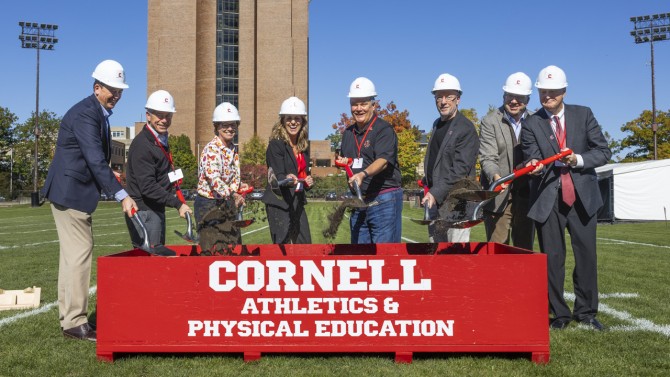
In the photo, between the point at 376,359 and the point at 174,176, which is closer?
→ the point at 376,359

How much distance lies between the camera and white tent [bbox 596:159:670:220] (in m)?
26.4

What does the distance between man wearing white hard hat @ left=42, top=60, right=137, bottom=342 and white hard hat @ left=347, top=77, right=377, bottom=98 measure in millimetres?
2234

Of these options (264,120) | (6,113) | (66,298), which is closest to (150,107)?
(66,298)

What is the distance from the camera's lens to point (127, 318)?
4402 mm

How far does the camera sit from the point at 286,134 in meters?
6.41

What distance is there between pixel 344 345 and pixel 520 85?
3680mm

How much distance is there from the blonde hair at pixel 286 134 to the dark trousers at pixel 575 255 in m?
2.65

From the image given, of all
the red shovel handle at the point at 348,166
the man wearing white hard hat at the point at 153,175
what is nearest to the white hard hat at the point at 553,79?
the red shovel handle at the point at 348,166

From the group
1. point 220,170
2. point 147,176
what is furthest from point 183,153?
point 147,176

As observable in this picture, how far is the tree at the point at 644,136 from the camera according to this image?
58.3 metres

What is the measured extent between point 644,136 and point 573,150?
60788 millimetres

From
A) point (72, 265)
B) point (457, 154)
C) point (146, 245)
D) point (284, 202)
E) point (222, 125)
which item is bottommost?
point (72, 265)

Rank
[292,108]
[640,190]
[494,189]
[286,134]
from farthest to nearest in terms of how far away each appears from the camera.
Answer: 1. [640,190]
2. [286,134]
3. [292,108]
4. [494,189]

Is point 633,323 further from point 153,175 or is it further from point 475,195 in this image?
point 153,175
